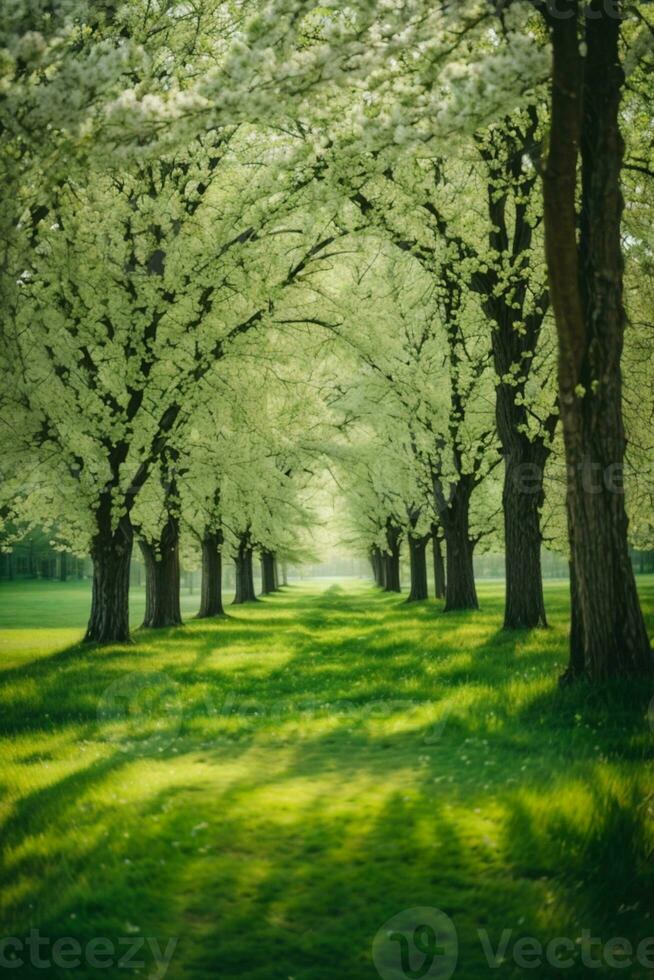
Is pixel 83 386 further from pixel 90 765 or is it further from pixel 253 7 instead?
pixel 90 765

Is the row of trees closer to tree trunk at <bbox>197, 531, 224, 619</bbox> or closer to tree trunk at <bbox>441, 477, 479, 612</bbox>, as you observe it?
tree trunk at <bbox>441, 477, 479, 612</bbox>

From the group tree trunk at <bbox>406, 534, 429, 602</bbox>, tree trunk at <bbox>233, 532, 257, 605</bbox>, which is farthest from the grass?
tree trunk at <bbox>233, 532, 257, 605</bbox>

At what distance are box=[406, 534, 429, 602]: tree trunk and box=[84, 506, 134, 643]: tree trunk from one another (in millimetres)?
17857

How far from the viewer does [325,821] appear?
5066mm

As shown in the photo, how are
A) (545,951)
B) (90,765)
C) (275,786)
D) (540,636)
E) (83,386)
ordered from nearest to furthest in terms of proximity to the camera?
(545,951)
(275,786)
(90,765)
(540,636)
(83,386)

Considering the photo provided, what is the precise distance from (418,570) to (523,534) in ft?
60.4

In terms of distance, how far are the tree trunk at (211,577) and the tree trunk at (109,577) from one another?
10981 mm

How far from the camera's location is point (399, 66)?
7535 mm

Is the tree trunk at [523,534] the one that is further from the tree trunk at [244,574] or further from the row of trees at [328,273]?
the tree trunk at [244,574]

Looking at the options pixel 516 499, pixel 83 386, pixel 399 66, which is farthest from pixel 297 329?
pixel 399 66

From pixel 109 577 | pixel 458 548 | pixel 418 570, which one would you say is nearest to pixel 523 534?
pixel 458 548

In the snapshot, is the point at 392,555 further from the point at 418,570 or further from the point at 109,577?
the point at 109,577

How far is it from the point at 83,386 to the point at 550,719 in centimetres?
1133

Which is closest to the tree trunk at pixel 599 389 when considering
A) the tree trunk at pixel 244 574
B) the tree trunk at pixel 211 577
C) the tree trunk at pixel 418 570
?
the tree trunk at pixel 211 577
